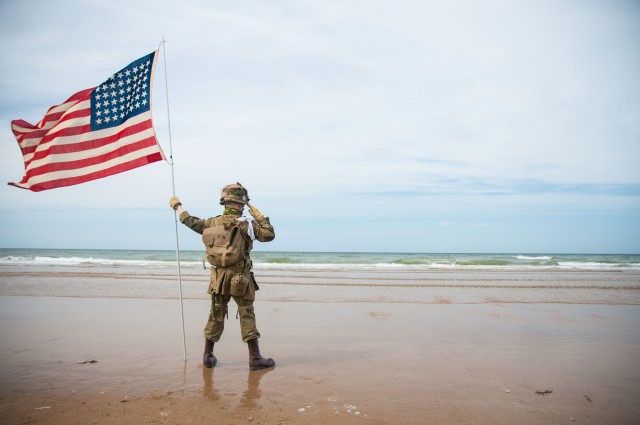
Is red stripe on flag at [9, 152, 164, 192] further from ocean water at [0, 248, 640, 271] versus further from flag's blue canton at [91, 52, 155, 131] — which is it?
ocean water at [0, 248, 640, 271]

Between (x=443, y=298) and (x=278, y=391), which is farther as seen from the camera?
(x=443, y=298)

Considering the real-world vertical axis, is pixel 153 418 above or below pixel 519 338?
above

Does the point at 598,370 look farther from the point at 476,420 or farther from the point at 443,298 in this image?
the point at 443,298

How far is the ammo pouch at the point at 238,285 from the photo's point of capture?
4.73m

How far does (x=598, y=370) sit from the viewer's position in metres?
4.85

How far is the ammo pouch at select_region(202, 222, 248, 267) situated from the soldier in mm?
18

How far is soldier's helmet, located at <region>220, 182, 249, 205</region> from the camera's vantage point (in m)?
5.00

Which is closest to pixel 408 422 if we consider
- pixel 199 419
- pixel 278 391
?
pixel 278 391

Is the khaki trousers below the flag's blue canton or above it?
below

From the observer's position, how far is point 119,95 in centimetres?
579

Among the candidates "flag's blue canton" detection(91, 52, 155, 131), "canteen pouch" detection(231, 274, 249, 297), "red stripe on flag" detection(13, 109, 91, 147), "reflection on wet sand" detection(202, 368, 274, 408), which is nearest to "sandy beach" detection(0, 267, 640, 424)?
"reflection on wet sand" detection(202, 368, 274, 408)

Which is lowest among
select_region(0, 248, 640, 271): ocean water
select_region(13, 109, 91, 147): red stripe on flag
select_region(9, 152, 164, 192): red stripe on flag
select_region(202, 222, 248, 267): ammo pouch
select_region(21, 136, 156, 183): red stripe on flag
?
select_region(0, 248, 640, 271): ocean water

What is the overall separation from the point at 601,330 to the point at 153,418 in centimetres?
765

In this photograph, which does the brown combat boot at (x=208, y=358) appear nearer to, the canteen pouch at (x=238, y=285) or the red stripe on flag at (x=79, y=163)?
the canteen pouch at (x=238, y=285)
